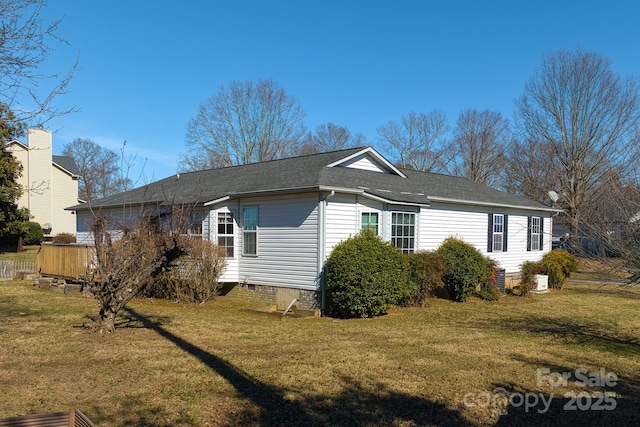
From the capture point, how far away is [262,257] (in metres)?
14.6

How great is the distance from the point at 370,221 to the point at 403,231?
1471 millimetres

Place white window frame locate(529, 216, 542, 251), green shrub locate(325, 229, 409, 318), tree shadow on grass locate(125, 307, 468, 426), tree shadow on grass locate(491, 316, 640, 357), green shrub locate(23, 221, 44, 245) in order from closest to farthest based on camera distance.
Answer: tree shadow on grass locate(125, 307, 468, 426) → tree shadow on grass locate(491, 316, 640, 357) → green shrub locate(325, 229, 409, 318) → white window frame locate(529, 216, 542, 251) → green shrub locate(23, 221, 44, 245)

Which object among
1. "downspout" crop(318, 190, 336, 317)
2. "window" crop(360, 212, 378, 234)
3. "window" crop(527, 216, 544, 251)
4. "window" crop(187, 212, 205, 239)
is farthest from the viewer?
"window" crop(527, 216, 544, 251)

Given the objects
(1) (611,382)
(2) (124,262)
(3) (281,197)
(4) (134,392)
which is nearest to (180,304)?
(3) (281,197)

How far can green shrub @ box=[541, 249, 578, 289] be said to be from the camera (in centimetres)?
1970

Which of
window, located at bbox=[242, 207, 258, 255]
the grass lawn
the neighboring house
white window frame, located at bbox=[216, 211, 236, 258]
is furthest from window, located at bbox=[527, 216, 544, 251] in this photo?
the neighboring house

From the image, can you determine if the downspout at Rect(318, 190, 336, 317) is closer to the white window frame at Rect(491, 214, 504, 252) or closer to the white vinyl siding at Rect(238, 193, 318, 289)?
the white vinyl siding at Rect(238, 193, 318, 289)

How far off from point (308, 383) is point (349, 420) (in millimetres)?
1361

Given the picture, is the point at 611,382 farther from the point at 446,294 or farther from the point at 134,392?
the point at 446,294

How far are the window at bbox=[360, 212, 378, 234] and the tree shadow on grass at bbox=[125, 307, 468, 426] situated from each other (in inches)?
309

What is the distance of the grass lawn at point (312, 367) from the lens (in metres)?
5.67

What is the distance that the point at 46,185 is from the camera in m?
36.7

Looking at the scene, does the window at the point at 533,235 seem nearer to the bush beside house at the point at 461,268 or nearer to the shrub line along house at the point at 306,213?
the shrub line along house at the point at 306,213

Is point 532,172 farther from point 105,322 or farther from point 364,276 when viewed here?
point 105,322
